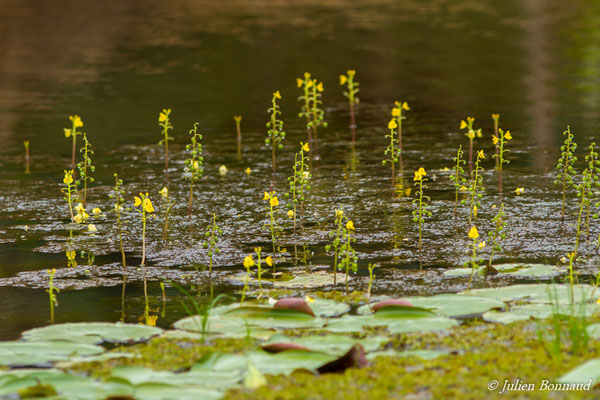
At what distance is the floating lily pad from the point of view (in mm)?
4383

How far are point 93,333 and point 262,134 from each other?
6.77m

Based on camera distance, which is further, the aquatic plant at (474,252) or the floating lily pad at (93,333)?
the aquatic plant at (474,252)

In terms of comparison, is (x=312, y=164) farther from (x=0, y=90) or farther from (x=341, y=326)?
(x=0, y=90)

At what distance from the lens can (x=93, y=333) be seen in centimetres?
446

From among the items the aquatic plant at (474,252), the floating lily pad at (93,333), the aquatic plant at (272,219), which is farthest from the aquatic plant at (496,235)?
the floating lily pad at (93,333)

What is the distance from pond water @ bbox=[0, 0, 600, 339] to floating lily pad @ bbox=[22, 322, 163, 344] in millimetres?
346

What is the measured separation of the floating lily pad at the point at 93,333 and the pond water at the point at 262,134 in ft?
1.14

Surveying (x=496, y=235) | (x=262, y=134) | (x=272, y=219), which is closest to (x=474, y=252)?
(x=496, y=235)

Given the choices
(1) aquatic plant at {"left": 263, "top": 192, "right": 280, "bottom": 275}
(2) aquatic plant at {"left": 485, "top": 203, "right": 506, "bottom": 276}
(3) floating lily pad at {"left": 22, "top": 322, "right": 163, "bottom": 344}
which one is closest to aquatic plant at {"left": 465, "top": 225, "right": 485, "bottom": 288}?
(2) aquatic plant at {"left": 485, "top": 203, "right": 506, "bottom": 276}

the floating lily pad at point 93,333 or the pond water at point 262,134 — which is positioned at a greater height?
the pond water at point 262,134

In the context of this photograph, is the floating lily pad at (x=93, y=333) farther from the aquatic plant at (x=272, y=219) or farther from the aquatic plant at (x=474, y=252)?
the aquatic plant at (x=474, y=252)

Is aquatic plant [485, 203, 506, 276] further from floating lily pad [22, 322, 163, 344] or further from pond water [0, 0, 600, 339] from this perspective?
floating lily pad [22, 322, 163, 344]

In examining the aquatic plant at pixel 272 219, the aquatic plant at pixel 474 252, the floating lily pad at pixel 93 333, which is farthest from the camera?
the aquatic plant at pixel 272 219

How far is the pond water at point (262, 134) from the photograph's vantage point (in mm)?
5812
